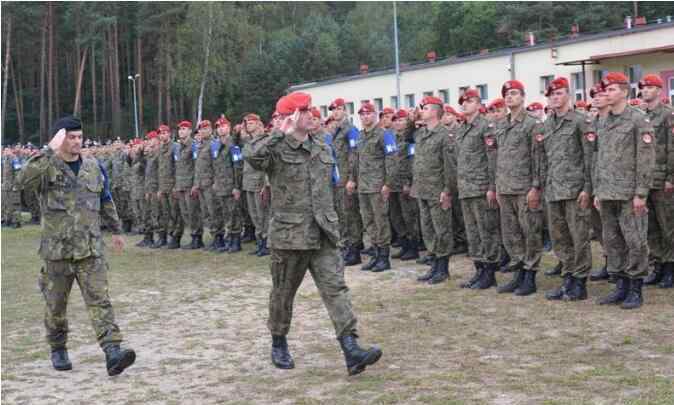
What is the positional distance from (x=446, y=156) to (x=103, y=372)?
5054 millimetres

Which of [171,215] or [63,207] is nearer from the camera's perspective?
[63,207]

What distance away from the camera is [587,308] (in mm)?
8438

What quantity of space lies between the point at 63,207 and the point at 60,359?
1.19 m

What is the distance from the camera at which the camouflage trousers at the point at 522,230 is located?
922 centimetres

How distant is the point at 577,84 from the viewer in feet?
128

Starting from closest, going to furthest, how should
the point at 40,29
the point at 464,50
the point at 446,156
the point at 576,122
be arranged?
1. the point at 576,122
2. the point at 446,156
3. the point at 40,29
4. the point at 464,50

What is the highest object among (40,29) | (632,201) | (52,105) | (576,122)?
(40,29)

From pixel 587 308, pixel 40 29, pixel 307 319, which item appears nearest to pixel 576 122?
pixel 587 308

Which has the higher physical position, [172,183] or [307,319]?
[172,183]

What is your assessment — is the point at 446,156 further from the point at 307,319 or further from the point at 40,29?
the point at 40,29

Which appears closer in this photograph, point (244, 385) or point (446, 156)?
point (244, 385)

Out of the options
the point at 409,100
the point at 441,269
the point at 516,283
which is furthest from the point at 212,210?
the point at 409,100

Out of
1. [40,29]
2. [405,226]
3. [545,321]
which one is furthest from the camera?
[40,29]

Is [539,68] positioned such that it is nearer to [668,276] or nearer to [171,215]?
[171,215]
